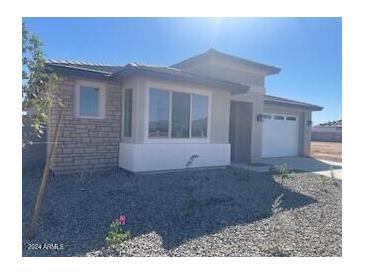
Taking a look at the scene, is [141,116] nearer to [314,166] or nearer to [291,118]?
[314,166]

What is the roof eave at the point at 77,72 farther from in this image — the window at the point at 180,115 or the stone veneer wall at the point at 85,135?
the window at the point at 180,115

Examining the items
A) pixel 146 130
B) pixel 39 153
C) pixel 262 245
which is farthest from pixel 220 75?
pixel 262 245

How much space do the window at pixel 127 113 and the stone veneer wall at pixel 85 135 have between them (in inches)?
7.8

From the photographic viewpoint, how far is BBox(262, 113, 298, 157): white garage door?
44.4 ft

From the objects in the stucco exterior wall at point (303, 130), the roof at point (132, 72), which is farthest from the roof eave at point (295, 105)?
the roof at point (132, 72)

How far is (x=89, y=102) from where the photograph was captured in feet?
27.2

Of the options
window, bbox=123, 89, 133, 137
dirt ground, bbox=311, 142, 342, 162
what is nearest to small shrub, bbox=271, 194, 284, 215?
window, bbox=123, 89, 133, 137

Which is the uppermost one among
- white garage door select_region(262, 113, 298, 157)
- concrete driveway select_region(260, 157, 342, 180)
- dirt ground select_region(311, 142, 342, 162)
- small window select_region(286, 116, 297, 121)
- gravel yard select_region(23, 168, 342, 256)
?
small window select_region(286, 116, 297, 121)

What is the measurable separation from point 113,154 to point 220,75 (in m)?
5.01

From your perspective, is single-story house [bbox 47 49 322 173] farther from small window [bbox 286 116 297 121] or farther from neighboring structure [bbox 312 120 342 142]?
small window [bbox 286 116 297 121]

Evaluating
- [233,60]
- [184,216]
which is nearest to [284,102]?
[233,60]
